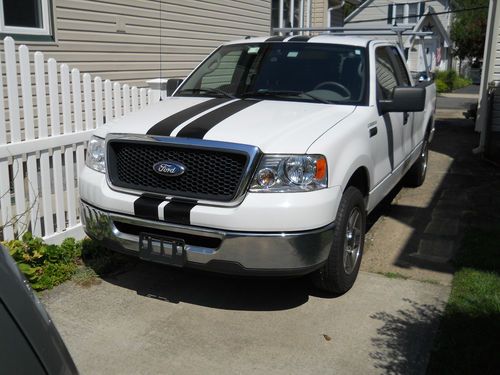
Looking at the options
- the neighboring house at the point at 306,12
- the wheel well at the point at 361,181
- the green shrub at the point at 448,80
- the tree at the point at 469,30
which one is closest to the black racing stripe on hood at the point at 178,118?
the wheel well at the point at 361,181

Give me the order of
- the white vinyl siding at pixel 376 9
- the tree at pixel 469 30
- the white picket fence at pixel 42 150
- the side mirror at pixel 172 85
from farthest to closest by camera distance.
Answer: the tree at pixel 469 30 → the white vinyl siding at pixel 376 9 → the side mirror at pixel 172 85 → the white picket fence at pixel 42 150

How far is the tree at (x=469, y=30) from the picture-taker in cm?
4397

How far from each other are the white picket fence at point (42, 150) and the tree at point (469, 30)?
43429mm

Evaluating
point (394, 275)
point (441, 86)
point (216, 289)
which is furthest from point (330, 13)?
point (441, 86)

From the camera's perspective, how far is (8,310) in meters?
1.39

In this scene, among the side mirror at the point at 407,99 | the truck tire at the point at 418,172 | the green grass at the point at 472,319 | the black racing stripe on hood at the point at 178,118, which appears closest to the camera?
the green grass at the point at 472,319

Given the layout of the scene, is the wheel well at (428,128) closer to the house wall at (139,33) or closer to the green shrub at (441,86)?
the house wall at (139,33)

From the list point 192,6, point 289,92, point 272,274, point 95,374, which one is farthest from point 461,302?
point 192,6

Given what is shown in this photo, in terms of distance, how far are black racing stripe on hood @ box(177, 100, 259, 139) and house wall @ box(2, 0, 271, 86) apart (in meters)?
3.61

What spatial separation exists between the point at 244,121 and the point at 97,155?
114 cm

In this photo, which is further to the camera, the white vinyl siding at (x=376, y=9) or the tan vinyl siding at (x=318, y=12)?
the white vinyl siding at (x=376, y=9)

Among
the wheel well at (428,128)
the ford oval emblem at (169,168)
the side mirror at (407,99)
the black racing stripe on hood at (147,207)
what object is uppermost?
the side mirror at (407,99)

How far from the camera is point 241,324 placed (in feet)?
12.9

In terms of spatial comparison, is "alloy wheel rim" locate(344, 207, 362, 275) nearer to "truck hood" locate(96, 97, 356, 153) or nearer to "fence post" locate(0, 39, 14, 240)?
"truck hood" locate(96, 97, 356, 153)
